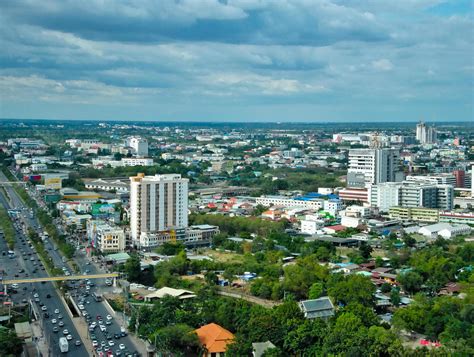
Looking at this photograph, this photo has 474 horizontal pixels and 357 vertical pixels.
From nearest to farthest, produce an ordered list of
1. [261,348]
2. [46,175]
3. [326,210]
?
[261,348]
[326,210]
[46,175]

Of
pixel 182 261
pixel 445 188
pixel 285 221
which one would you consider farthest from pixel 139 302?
pixel 445 188

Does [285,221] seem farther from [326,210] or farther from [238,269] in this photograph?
[238,269]

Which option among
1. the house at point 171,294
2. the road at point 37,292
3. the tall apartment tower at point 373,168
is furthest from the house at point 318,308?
the tall apartment tower at point 373,168

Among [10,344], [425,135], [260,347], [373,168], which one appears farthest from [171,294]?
[425,135]

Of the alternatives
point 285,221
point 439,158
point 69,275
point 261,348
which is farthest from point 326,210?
point 439,158

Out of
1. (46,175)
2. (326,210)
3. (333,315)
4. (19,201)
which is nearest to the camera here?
(333,315)

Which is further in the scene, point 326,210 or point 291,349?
point 326,210

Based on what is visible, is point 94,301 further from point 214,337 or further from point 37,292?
point 214,337
